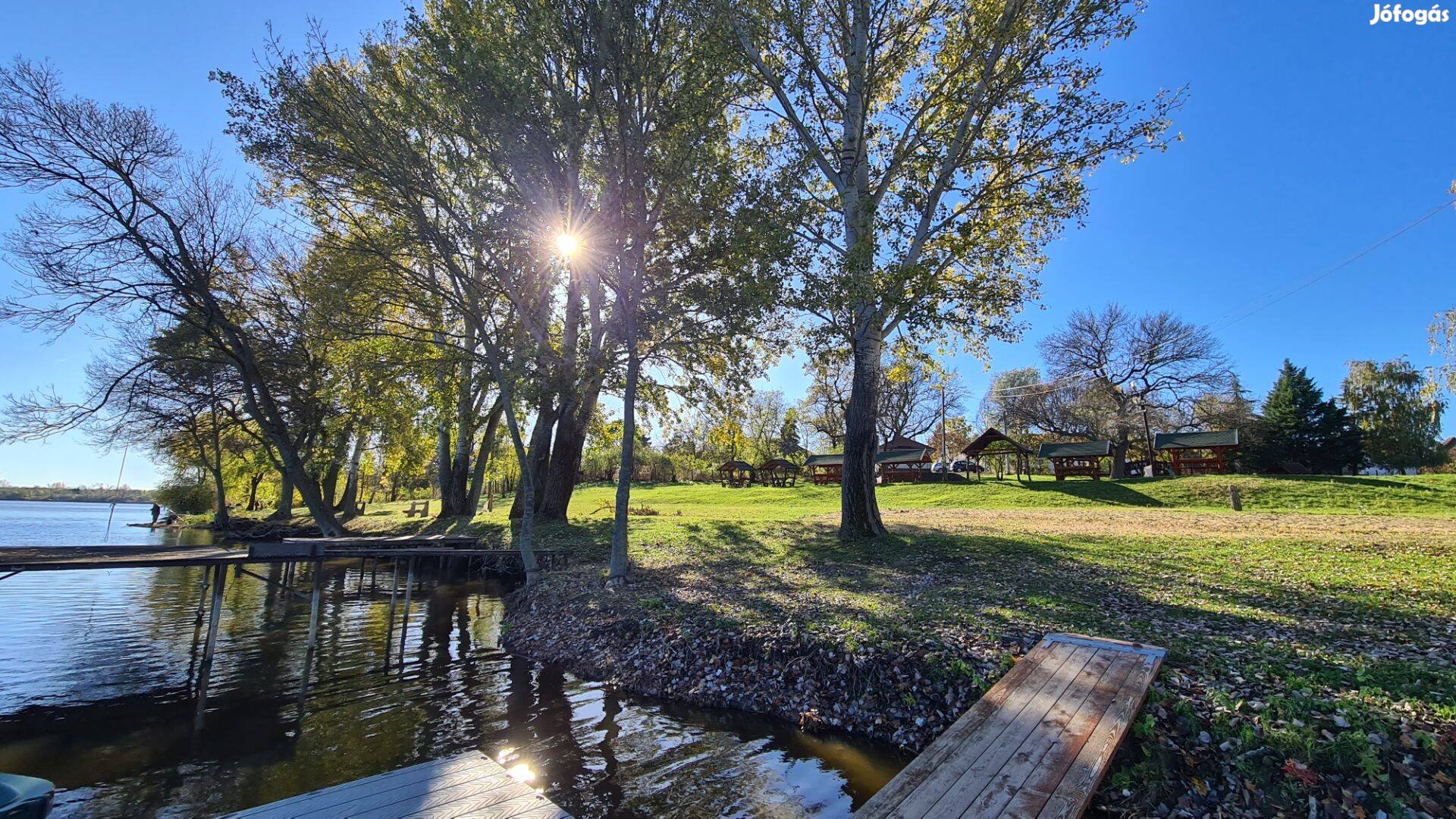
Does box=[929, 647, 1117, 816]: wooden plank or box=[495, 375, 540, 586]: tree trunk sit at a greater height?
box=[495, 375, 540, 586]: tree trunk

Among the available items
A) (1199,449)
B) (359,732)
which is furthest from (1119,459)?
(359,732)

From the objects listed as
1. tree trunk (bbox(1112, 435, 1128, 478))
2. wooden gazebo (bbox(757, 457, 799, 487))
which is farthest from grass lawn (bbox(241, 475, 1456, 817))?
wooden gazebo (bbox(757, 457, 799, 487))

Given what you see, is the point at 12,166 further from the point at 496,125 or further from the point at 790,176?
the point at 790,176

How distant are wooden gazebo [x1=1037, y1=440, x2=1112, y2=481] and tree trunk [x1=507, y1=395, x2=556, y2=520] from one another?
3301cm

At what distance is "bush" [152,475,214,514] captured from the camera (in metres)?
51.7

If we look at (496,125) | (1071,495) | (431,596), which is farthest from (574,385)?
(1071,495)

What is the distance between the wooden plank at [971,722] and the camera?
3893 millimetres

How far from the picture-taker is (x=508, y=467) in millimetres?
42562

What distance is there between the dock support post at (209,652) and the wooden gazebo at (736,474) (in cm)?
4564

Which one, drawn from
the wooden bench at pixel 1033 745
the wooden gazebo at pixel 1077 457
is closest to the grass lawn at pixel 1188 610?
the wooden bench at pixel 1033 745

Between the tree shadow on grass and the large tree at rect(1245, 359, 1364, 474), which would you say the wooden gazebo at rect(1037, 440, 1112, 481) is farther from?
the large tree at rect(1245, 359, 1364, 474)

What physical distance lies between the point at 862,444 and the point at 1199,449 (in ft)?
125

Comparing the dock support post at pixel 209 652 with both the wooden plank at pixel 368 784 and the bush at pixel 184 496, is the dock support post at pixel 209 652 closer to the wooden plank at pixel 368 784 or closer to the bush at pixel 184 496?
the wooden plank at pixel 368 784

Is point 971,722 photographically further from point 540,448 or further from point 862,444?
point 540,448
